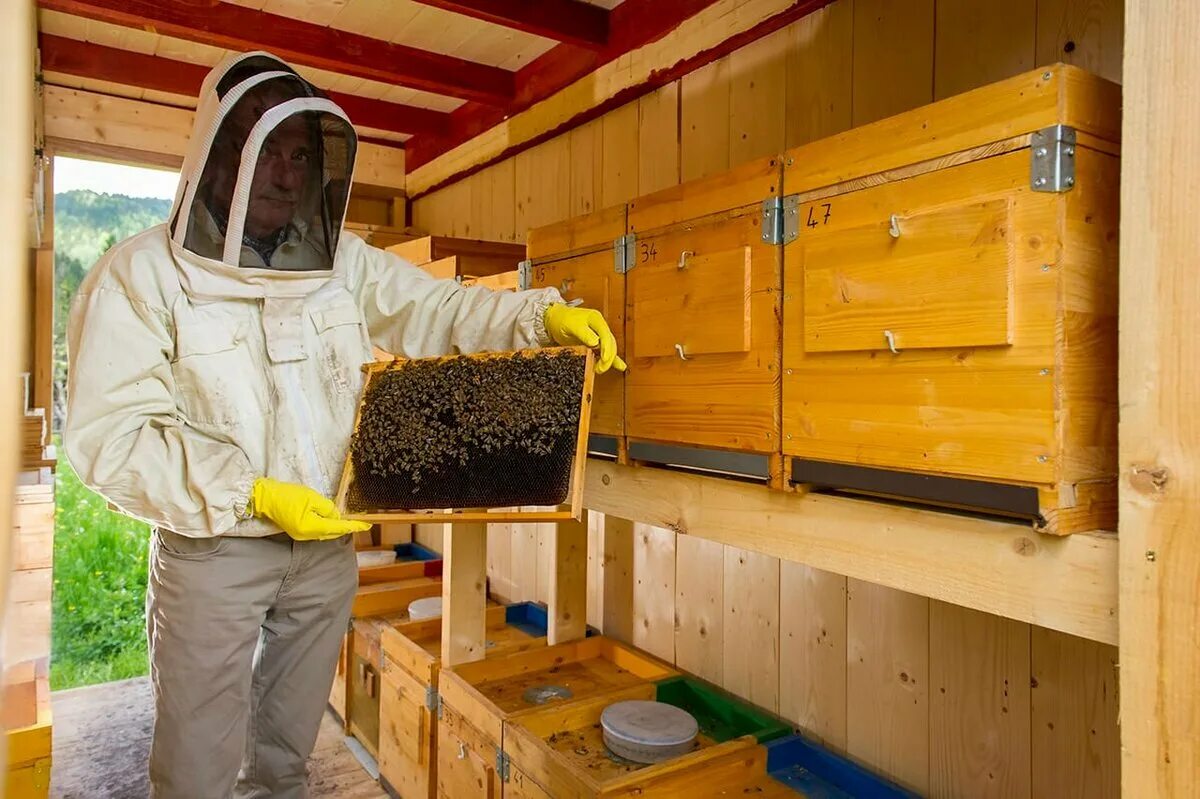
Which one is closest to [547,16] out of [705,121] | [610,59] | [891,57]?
[610,59]

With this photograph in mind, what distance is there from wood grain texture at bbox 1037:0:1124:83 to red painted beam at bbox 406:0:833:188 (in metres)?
0.64

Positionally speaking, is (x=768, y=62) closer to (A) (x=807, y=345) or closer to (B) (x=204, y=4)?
(A) (x=807, y=345)

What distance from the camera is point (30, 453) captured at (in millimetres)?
3037

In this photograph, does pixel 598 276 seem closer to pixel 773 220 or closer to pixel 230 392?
pixel 773 220

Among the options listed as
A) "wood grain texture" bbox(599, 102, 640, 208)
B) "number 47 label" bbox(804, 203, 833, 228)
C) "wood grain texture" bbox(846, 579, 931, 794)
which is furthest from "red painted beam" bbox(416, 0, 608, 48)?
"wood grain texture" bbox(846, 579, 931, 794)

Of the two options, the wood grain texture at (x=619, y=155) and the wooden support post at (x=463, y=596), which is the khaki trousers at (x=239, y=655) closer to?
the wooden support post at (x=463, y=596)

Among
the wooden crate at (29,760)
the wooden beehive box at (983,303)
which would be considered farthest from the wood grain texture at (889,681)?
the wooden crate at (29,760)

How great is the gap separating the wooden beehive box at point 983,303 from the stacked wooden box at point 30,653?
1.37m

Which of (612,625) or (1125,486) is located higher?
(1125,486)

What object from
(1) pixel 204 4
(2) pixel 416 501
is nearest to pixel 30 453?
(1) pixel 204 4

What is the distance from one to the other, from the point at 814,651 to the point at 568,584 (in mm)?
982

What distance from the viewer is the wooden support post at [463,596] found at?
262 centimetres

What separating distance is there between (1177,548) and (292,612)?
1.79m

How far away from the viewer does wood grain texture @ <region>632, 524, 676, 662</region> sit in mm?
2760
